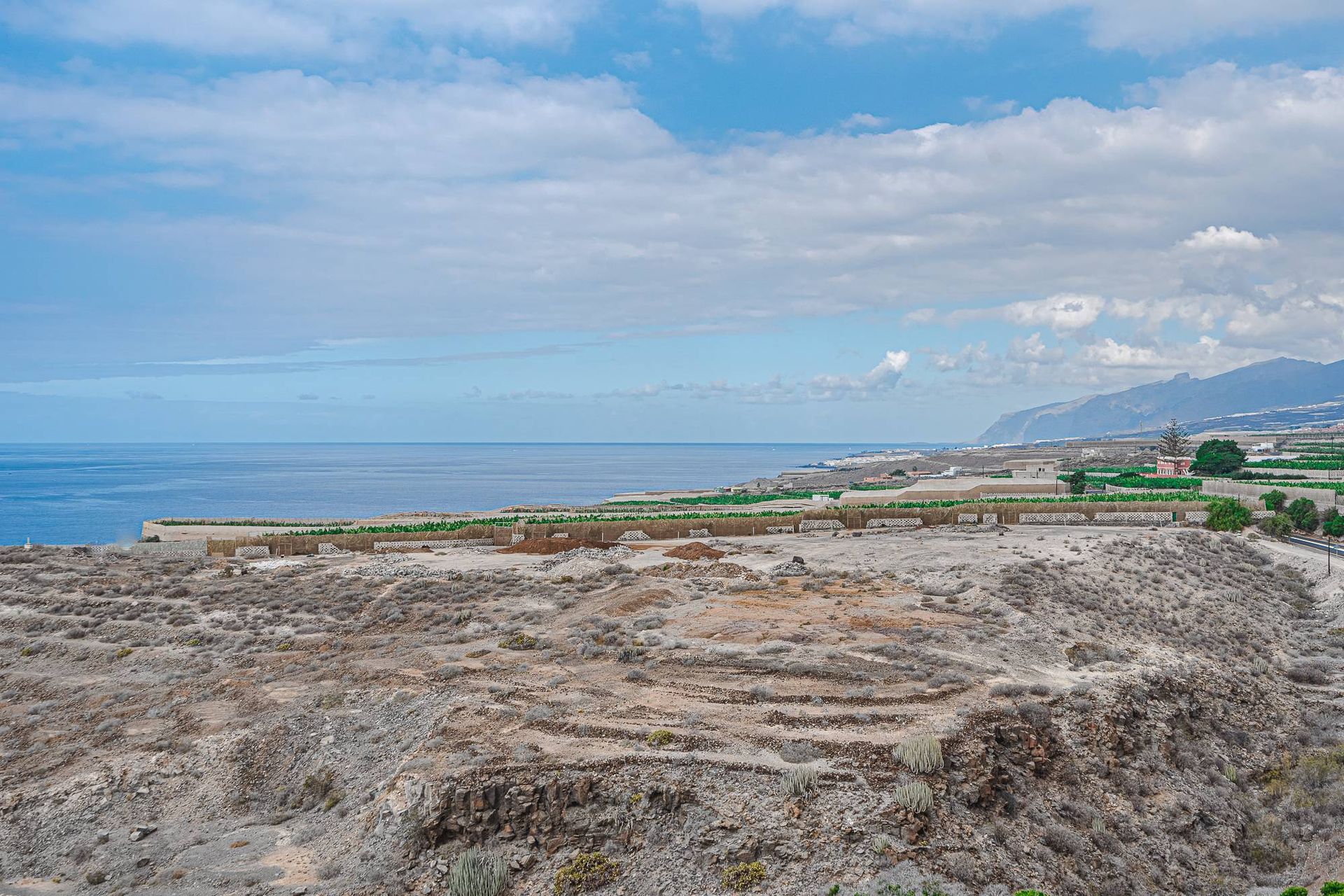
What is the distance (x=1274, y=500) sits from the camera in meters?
59.1

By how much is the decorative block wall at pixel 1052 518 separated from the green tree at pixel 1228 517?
7535 mm

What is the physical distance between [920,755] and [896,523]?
133 ft

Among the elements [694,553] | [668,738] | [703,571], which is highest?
[694,553]

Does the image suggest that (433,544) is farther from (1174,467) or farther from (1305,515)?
(1174,467)

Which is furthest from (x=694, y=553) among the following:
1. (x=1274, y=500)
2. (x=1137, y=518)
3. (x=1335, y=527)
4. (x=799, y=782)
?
(x=1274, y=500)

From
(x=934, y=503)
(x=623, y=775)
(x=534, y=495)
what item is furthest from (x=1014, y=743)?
(x=534, y=495)

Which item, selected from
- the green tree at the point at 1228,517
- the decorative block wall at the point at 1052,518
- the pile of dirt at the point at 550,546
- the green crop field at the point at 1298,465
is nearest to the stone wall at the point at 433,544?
the pile of dirt at the point at 550,546

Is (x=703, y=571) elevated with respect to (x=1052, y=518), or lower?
elevated

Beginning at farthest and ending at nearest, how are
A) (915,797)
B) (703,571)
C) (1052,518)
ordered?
1. (1052,518)
2. (703,571)
3. (915,797)

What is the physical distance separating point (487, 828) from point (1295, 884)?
17578 millimetres

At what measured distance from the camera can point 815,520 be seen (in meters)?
58.9

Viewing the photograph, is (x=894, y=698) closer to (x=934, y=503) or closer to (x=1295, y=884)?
(x=1295, y=884)

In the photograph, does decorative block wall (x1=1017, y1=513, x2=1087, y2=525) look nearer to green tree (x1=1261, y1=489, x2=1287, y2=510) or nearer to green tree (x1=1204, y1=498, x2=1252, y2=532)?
green tree (x1=1204, y1=498, x2=1252, y2=532)

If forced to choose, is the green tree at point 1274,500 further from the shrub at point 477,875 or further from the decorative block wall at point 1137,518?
the shrub at point 477,875
